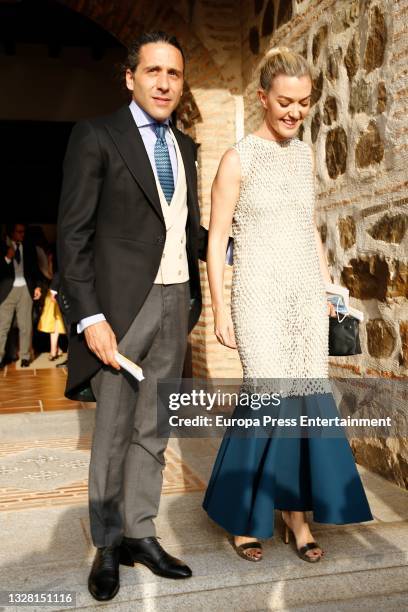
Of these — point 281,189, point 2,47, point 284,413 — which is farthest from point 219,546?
point 2,47

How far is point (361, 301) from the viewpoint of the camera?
4.04 meters

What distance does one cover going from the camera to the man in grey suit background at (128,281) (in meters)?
2.41

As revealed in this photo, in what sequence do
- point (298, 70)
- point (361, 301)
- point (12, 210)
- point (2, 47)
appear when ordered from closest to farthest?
point (298, 70) → point (361, 301) → point (2, 47) → point (12, 210)

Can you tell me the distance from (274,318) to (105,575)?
108cm

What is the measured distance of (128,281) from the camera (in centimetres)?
247

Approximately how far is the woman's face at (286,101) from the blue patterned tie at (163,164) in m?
0.41

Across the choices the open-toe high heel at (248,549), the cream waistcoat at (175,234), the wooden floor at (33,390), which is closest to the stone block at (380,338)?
the open-toe high heel at (248,549)

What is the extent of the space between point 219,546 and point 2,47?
29.5ft

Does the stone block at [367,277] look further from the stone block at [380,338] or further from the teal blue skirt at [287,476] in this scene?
the teal blue skirt at [287,476]

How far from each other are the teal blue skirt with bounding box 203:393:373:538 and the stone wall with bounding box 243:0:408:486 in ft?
3.15

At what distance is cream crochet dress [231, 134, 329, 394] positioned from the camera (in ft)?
8.86

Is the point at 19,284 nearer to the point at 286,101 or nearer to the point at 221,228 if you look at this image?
the point at 221,228

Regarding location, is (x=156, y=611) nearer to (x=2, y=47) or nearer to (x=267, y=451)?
(x=267, y=451)

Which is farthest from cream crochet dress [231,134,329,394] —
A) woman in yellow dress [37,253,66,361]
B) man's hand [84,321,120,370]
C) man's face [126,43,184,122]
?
woman in yellow dress [37,253,66,361]
